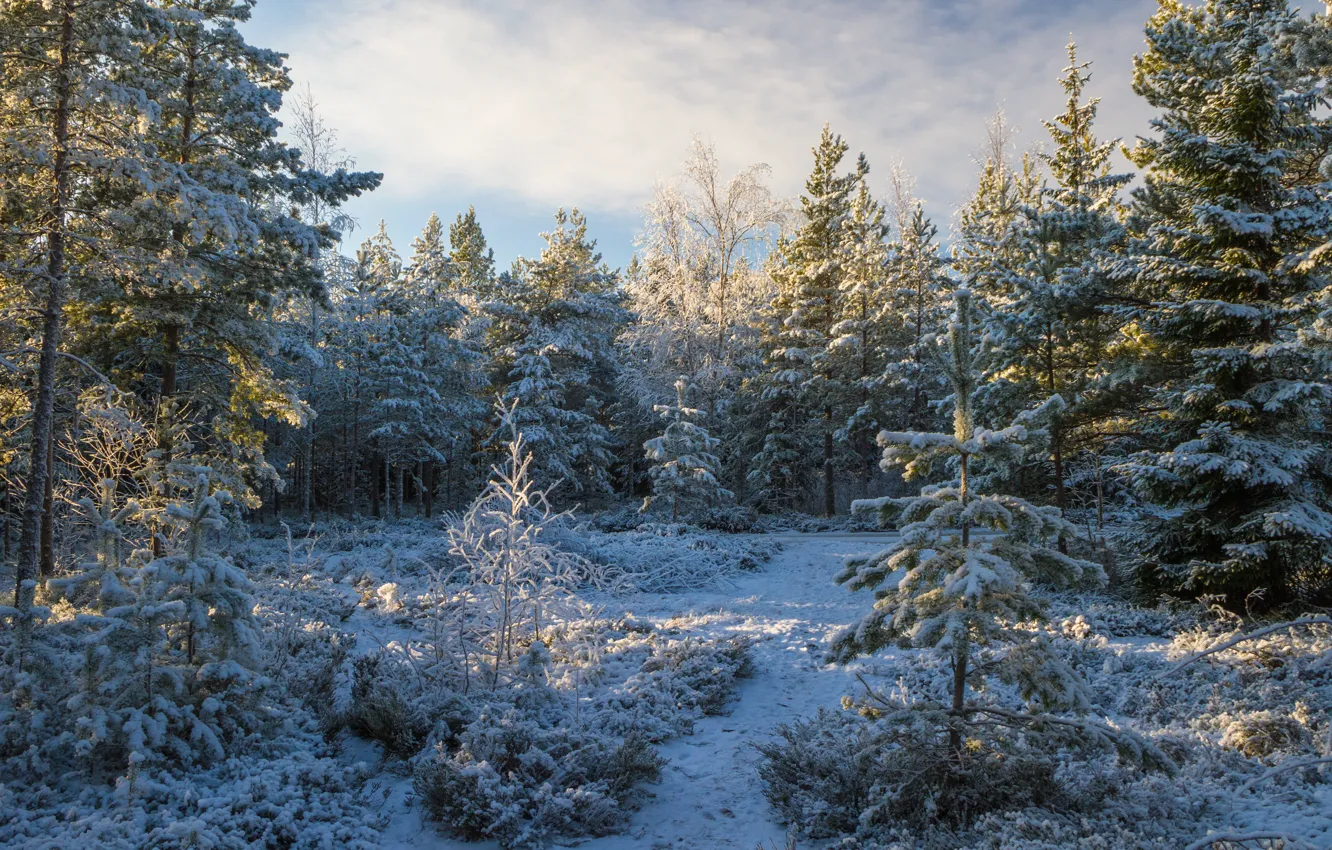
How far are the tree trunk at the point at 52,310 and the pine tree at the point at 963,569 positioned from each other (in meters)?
8.48

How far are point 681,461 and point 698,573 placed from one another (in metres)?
6.76

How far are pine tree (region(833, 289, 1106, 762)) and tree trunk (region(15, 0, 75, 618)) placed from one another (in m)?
8.48

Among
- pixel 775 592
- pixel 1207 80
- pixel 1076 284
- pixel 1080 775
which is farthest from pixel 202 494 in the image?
pixel 1207 80

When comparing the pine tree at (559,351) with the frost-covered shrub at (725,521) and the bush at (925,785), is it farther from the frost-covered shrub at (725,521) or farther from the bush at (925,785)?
the bush at (925,785)

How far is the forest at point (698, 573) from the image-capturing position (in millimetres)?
4773

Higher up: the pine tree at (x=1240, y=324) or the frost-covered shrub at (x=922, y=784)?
the pine tree at (x=1240, y=324)

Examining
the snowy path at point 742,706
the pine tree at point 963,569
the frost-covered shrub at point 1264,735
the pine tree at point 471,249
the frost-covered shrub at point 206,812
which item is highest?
the pine tree at point 471,249

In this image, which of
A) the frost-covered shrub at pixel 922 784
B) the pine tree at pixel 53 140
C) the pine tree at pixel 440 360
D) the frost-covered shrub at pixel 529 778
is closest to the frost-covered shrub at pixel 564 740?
the frost-covered shrub at pixel 529 778

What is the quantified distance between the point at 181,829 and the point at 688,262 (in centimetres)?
2365

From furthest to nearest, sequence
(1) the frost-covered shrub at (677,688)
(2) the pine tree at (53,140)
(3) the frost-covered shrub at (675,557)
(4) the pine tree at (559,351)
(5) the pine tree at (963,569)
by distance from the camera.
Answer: (4) the pine tree at (559,351) → (3) the frost-covered shrub at (675,557) → (2) the pine tree at (53,140) → (1) the frost-covered shrub at (677,688) → (5) the pine tree at (963,569)

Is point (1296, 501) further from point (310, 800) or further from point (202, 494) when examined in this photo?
point (202, 494)

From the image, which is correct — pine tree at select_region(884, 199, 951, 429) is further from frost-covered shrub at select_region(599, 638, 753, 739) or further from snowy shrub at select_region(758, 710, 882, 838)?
snowy shrub at select_region(758, 710, 882, 838)

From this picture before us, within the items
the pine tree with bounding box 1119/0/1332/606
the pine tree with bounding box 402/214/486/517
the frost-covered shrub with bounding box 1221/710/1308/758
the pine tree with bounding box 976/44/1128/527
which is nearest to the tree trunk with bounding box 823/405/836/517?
the pine tree with bounding box 976/44/1128/527

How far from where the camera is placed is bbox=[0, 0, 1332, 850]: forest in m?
4.77
